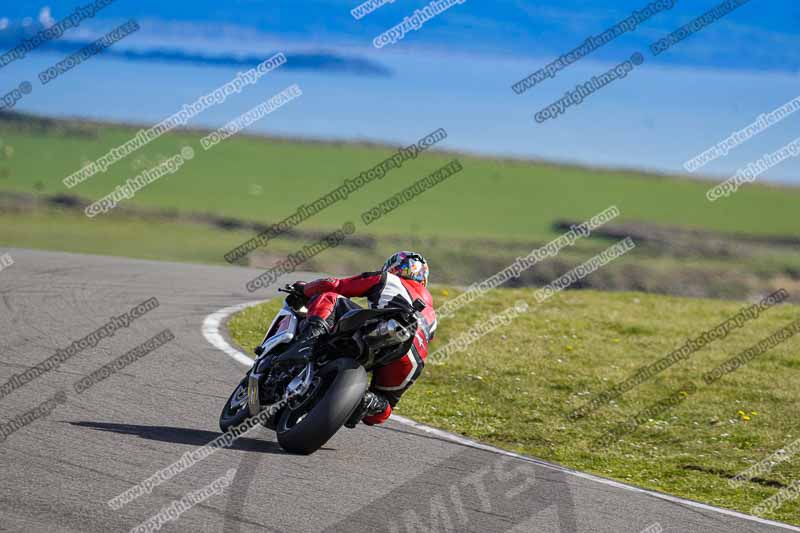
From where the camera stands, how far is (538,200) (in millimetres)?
57656

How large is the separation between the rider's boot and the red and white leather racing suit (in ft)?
0.37

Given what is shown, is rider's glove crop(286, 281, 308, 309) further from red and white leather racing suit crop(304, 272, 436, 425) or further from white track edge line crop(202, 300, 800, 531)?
white track edge line crop(202, 300, 800, 531)

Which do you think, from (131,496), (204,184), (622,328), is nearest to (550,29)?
(204,184)

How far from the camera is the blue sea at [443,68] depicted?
80.9 meters

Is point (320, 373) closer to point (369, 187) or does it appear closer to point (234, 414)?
point (234, 414)

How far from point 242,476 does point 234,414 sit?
1299 millimetres

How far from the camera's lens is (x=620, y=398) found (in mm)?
12945

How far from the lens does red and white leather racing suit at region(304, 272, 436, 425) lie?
9.05 m

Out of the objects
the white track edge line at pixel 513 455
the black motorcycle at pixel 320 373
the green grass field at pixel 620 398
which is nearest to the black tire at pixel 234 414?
the black motorcycle at pixel 320 373

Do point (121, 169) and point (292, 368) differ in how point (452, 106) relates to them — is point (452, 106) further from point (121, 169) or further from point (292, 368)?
point (292, 368)

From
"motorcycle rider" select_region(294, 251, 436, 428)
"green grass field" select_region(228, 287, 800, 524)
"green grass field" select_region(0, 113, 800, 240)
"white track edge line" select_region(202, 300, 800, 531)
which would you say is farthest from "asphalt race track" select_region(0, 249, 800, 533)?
"green grass field" select_region(0, 113, 800, 240)

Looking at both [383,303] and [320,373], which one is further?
[383,303]

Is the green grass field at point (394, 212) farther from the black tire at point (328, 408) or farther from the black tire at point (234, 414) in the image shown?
the black tire at point (328, 408)

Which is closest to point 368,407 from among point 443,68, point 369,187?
point 369,187
